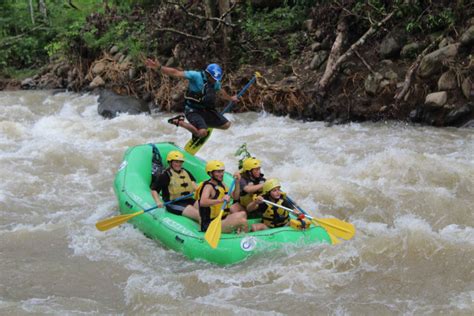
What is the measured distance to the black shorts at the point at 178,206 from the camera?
5270mm

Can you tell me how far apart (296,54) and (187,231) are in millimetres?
6385

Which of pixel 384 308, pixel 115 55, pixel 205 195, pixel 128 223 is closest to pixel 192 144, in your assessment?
pixel 128 223

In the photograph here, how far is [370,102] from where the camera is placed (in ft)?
28.8

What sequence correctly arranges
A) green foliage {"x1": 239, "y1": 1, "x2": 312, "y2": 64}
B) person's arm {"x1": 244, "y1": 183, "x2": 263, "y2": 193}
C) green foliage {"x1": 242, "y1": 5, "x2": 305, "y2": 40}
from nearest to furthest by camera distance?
person's arm {"x1": 244, "y1": 183, "x2": 263, "y2": 193} → green foliage {"x1": 239, "y1": 1, "x2": 312, "y2": 64} → green foliage {"x1": 242, "y1": 5, "x2": 305, "y2": 40}

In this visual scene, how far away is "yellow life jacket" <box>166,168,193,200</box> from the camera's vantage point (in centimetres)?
541

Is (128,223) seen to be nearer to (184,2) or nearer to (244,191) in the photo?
(244,191)

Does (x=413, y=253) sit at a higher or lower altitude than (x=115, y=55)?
higher

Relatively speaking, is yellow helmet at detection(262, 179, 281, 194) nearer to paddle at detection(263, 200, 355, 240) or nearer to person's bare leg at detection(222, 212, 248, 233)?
paddle at detection(263, 200, 355, 240)

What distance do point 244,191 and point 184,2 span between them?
7.67m

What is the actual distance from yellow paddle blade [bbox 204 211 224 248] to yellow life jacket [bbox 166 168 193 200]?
82cm

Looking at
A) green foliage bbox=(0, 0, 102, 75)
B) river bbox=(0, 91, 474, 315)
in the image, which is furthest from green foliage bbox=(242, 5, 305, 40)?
green foliage bbox=(0, 0, 102, 75)

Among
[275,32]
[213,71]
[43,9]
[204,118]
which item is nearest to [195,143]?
[204,118]

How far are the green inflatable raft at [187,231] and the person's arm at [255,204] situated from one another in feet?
1.03

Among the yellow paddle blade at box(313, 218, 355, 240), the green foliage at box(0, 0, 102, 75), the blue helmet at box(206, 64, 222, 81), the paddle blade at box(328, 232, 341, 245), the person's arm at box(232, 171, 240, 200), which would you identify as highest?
the blue helmet at box(206, 64, 222, 81)
